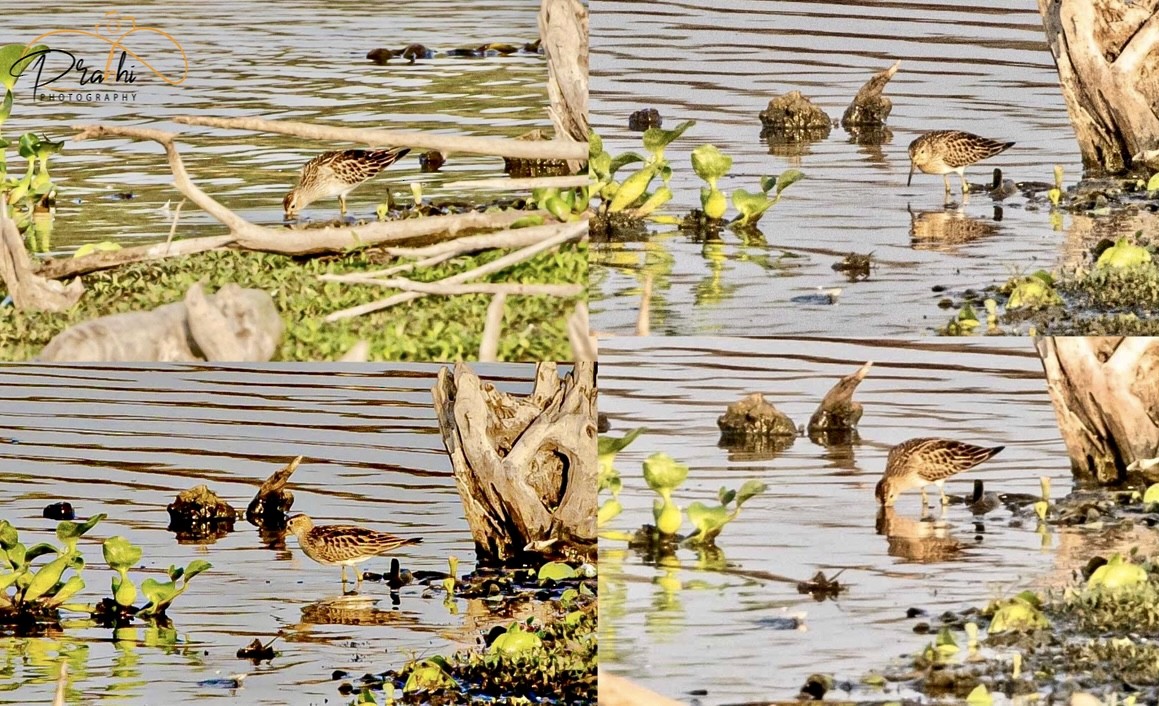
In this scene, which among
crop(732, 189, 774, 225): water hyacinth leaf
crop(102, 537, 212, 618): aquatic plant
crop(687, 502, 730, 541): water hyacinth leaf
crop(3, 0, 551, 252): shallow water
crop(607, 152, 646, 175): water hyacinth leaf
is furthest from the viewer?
crop(3, 0, 551, 252): shallow water

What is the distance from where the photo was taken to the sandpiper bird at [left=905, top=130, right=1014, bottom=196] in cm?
751

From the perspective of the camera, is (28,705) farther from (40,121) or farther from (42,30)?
(42,30)

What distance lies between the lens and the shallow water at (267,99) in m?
8.12

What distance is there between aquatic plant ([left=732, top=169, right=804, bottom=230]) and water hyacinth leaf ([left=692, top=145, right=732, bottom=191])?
4.4 inches

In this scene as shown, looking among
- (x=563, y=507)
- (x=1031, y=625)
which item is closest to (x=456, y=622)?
(x=563, y=507)

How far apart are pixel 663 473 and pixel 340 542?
1291 millimetres

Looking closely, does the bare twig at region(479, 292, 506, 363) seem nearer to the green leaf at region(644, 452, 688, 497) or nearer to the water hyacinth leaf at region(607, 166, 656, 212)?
the green leaf at region(644, 452, 688, 497)

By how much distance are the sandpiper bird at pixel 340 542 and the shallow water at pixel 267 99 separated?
1925 millimetres

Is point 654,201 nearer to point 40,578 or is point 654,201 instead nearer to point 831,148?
point 831,148

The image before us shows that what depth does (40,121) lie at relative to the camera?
973 centimetres

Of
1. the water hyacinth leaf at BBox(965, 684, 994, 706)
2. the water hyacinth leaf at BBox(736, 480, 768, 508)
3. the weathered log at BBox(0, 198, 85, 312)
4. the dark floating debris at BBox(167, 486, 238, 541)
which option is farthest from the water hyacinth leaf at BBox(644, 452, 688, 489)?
the weathered log at BBox(0, 198, 85, 312)

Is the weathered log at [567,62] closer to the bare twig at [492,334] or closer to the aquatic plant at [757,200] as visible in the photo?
the aquatic plant at [757,200]

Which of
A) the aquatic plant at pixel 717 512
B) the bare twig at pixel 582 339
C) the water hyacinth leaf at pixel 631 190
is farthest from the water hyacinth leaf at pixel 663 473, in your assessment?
the water hyacinth leaf at pixel 631 190

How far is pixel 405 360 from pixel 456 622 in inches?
40.1
